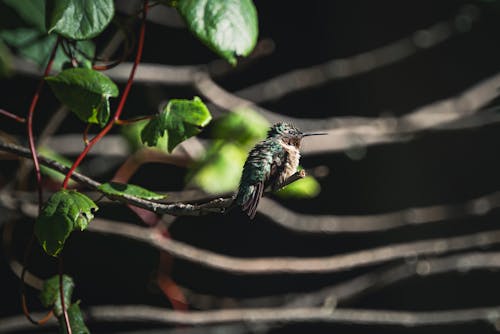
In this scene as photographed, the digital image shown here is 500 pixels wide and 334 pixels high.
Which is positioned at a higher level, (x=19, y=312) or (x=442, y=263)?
(x=442, y=263)

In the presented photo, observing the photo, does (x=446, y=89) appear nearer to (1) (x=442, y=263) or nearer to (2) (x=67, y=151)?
(1) (x=442, y=263)

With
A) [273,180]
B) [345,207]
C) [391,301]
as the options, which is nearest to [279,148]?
[273,180]

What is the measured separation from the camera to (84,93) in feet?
3.59

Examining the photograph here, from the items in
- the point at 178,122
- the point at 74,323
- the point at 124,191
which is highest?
the point at 178,122

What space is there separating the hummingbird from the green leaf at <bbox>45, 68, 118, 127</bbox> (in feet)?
0.84

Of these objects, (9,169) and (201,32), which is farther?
(9,169)

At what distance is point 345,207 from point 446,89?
805 mm

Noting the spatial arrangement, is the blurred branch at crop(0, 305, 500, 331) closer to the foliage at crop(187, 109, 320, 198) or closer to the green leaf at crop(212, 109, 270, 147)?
the foliage at crop(187, 109, 320, 198)

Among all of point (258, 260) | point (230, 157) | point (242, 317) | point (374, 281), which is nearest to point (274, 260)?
point (258, 260)

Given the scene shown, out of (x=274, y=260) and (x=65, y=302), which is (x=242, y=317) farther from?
(x=65, y=302)

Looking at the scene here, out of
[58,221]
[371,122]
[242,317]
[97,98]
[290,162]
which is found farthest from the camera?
[371,122]

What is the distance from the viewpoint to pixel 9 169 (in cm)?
252

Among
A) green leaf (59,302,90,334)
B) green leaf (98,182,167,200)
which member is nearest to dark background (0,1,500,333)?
green leaf (59,302,90,334)

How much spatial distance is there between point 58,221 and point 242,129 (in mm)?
1036
